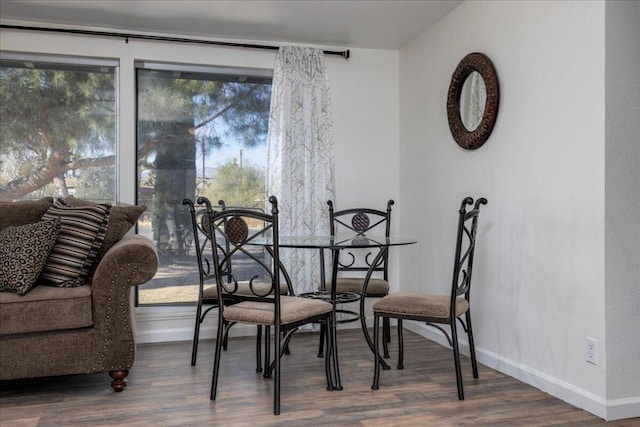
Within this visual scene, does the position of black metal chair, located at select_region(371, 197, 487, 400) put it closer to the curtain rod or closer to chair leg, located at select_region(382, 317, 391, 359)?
chair leg, located at select_region(382, 317, 391, 359)

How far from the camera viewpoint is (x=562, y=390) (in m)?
2.79

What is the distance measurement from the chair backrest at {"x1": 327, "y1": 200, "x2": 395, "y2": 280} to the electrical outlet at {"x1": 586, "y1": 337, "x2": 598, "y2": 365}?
163cm

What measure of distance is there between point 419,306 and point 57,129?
9.79 ft

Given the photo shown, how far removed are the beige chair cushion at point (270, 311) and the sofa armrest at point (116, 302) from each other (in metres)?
0.55

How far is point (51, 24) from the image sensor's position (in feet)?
13.2

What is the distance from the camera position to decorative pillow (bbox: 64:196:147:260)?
338cm

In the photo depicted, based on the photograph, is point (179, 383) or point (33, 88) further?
point (33, 88)

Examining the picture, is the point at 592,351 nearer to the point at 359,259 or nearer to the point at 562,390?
the point at 562,390

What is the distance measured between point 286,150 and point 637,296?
2.66 m

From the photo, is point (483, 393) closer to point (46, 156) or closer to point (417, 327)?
point (417, 327)

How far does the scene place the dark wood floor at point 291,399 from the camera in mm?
2535

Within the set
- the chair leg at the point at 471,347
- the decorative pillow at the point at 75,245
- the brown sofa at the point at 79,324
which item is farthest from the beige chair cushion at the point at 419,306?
the decorative pillow at the point at 75,245

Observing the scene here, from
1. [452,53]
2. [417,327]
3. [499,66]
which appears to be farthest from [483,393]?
[452,53]

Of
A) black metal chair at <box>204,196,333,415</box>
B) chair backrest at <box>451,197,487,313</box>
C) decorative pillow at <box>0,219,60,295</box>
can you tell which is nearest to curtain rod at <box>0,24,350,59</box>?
decorative pillow at <box>0,219,60,295</box>
